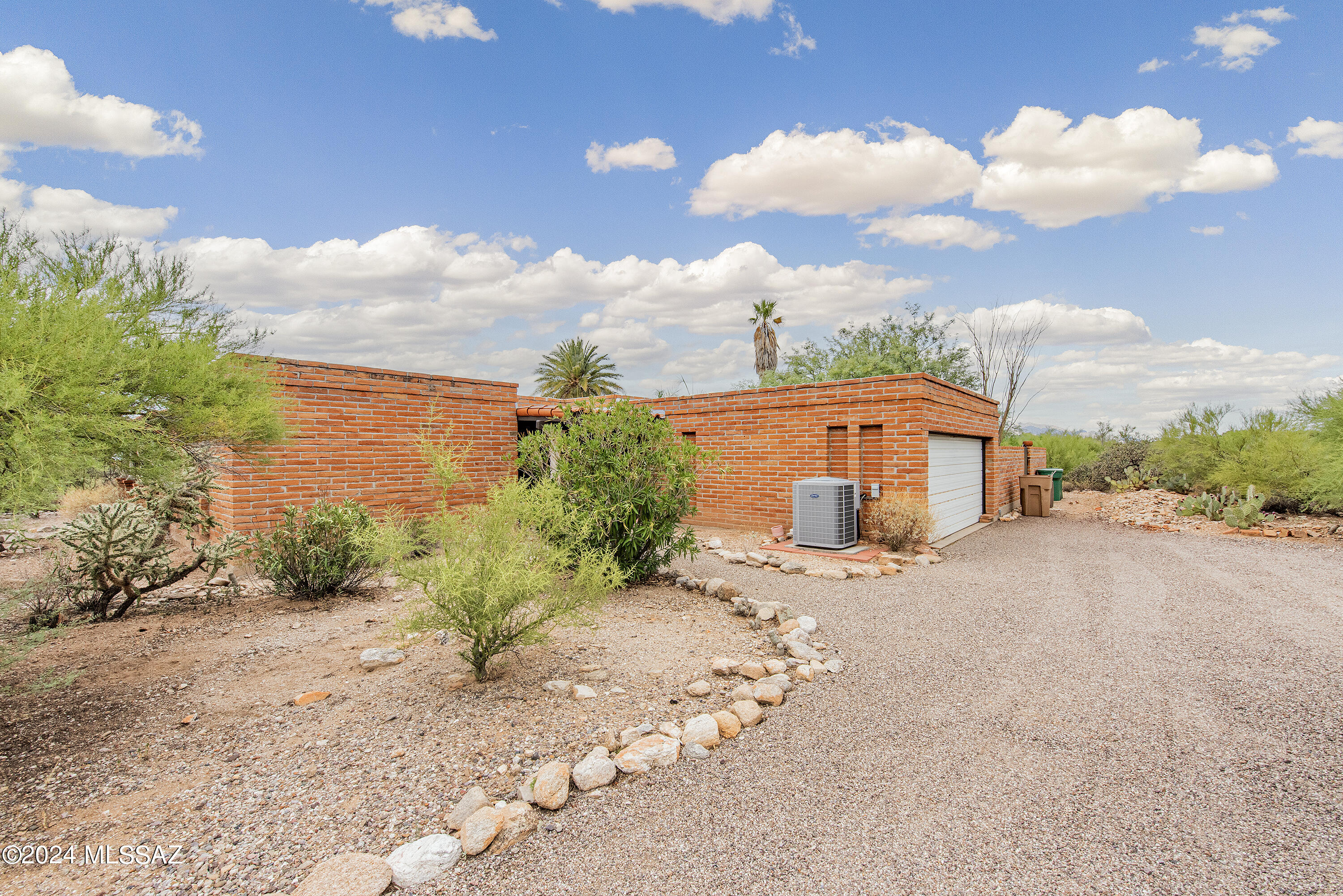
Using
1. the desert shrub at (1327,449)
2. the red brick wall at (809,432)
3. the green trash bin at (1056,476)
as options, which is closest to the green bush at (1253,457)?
the desert shrub at (1327,449)

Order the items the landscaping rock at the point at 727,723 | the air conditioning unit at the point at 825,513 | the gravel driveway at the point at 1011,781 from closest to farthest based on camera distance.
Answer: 1. the gravel driveway at the point at 1011,781
2. the landscaping rock at the point at 727,723
3. the air conditioning unit at the point at 825,513

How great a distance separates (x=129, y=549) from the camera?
5.26 metres

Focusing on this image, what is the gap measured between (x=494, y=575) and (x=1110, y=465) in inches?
892

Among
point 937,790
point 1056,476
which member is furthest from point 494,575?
point 1056,476

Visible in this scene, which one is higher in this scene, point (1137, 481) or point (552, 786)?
point (1137, 481)

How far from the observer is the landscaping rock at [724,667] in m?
4.11

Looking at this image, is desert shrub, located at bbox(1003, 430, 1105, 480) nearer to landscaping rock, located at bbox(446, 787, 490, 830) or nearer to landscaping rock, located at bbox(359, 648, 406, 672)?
landscaping rock, located at bbox(359, 648, 406, 672)

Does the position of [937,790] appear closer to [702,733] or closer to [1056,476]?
[702,733]

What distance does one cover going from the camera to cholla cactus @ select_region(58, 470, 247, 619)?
5102 millimetres

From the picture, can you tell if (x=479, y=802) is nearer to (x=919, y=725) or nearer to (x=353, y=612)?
(x=919, y=725)

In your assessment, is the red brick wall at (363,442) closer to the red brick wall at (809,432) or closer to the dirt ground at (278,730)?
the dirt ground at (278,730)

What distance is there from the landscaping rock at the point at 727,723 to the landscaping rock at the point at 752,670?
0.64 meters

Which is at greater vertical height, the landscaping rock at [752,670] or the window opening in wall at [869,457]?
the window opening in wall at [869,457]

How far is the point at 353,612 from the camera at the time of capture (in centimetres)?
570
